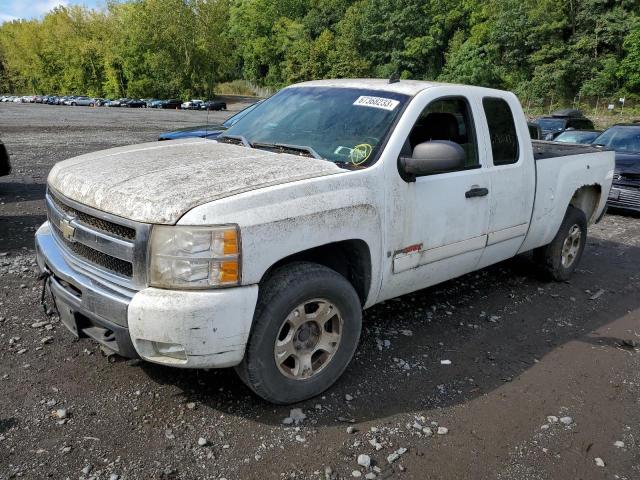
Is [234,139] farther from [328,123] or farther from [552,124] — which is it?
[552,124]

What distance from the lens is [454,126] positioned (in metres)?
4.20

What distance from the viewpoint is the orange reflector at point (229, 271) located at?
264cm

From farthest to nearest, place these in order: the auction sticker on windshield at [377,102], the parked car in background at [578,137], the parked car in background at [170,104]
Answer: the parked car in background at [170,104] < the parked car in background at [578,137] < the auction sticker on windshield at [377,102]

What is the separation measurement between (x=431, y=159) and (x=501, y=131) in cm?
141

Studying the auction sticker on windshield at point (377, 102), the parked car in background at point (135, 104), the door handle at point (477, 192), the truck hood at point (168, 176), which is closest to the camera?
the truck hood at point (168, 176)

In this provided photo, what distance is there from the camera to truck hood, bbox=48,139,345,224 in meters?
2.71

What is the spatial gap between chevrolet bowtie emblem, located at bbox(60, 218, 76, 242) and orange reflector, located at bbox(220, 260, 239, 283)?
103 centimetres

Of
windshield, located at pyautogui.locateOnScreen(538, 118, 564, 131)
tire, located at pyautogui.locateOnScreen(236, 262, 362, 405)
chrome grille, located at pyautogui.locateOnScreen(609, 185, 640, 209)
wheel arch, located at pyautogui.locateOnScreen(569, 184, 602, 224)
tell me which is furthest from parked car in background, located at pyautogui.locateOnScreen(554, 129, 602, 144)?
tire, located at pyautogui.locateOnScreen(236, 262, 362, 405)

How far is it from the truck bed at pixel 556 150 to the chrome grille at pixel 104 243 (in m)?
3.78

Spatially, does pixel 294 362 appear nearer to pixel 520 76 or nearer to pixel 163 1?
pixel 520 76

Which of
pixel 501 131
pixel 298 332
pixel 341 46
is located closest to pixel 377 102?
pixel 501 131

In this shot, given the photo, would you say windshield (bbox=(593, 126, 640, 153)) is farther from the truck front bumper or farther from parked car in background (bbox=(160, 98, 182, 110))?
parked car in background (bbox=(160, 98, 182, 110))

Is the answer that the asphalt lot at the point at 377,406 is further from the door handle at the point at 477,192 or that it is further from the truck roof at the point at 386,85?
the truck roof at the point at 386,85

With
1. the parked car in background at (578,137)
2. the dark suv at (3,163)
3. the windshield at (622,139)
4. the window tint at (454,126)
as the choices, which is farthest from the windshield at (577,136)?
the dark suv at (3,163)
